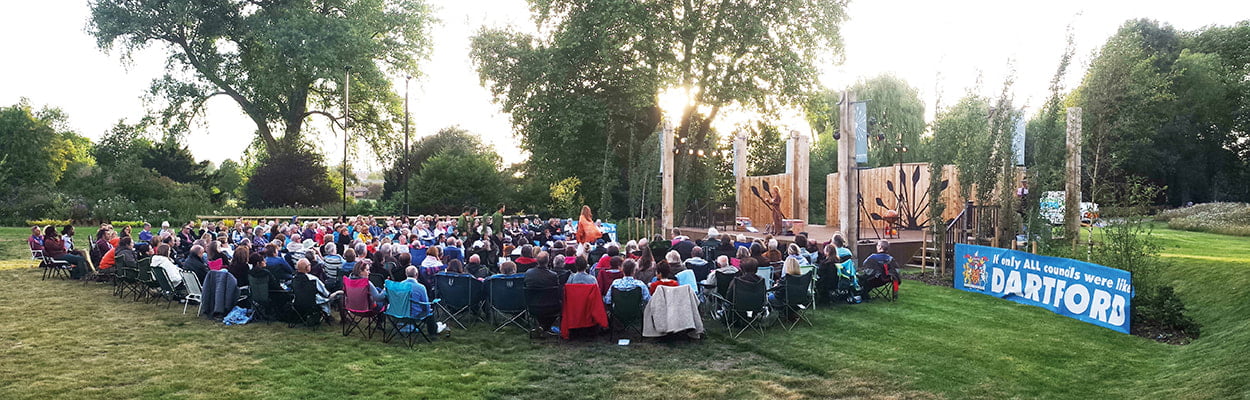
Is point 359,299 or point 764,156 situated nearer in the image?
point 359,299

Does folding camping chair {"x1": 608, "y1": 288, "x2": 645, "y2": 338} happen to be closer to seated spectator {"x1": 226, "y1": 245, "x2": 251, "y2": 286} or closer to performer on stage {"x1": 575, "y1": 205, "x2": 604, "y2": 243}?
seated spectator {"x1": 226, "y1": 245, "x2": 251, "y2": 286}

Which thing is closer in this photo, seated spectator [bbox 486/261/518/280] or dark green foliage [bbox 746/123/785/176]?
seated spectator [bbox 486/261/518/280]

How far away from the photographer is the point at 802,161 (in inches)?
914

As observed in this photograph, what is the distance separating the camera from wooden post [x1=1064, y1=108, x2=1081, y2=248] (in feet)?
43.7

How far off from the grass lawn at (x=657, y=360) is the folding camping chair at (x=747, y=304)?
216 millimetres

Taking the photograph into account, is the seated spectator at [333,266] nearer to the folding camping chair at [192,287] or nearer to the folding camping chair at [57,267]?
the folding camping chair at [192,287]

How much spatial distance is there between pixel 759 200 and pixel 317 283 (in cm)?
1939

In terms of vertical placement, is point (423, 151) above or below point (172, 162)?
above

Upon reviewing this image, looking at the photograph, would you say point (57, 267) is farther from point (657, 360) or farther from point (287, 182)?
point (287, 182)

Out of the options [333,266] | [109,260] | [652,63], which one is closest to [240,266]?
[333,266]

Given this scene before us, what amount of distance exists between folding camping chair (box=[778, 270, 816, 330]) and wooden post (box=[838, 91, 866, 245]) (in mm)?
5336

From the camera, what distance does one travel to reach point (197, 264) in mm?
9922

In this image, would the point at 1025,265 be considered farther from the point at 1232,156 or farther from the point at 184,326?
the point at 1232,156

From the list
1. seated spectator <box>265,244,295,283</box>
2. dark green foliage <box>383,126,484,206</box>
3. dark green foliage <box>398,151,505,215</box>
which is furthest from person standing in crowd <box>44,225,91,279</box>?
dark green foliage <box>398,151,505,215</box>
